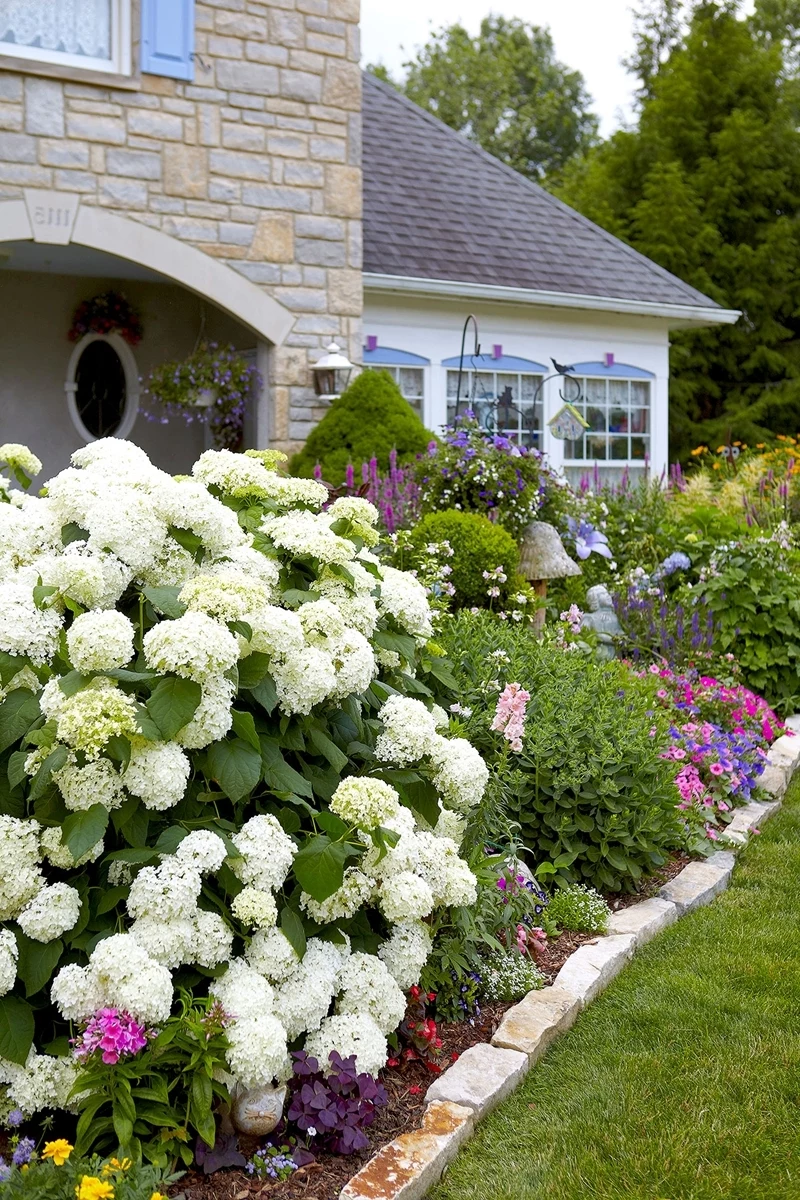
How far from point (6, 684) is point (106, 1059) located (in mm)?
812

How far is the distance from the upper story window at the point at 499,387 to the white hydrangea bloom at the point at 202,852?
28.2 ft

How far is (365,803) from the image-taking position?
Answer: 8.25ft

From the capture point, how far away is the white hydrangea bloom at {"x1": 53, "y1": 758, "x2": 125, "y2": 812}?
2.37 meters

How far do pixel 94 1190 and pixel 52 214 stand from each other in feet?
21.9

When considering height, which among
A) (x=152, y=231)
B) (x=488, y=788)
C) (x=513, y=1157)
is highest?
(x=152, y=231)

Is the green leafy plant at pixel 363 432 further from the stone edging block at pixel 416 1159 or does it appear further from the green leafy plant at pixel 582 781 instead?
the stone edging block at pixel 416 1159

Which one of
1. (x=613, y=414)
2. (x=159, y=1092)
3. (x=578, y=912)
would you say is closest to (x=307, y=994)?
(x=159, y=1092)

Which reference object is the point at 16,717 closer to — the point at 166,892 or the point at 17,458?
the point at 166,892

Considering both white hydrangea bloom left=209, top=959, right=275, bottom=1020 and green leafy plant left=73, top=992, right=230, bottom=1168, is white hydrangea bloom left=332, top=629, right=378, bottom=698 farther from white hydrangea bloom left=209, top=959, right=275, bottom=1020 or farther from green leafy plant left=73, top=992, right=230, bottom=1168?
green leafy plant left=73, top=992, right=230, bottom=1168

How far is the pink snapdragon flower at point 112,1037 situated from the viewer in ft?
7.31

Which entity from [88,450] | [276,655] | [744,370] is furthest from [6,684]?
[744,370]

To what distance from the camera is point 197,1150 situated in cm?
239

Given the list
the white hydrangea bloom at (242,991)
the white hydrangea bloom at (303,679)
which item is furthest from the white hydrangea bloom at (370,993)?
the white hydrangea bloom at (303,679)

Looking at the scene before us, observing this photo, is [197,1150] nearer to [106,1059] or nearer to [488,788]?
[106,1059]
